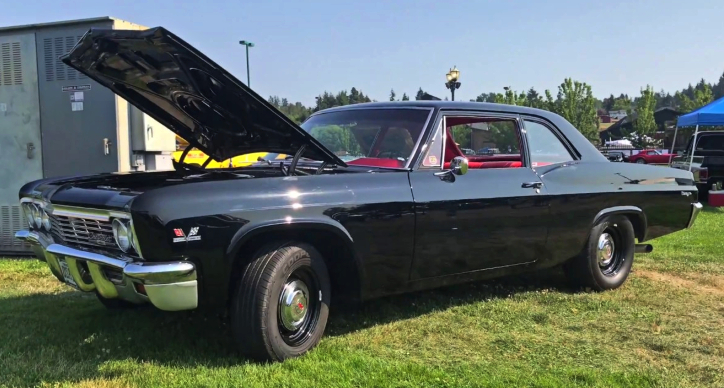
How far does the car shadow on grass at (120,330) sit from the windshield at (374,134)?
1.13 meters

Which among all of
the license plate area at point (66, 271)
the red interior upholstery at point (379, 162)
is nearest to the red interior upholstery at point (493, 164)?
the red interior upholstery at point (379, 162)

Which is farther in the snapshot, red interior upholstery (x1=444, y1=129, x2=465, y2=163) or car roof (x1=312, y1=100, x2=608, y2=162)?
red interior upholstery (x1=444, y1=129, x2=465, y2=163)

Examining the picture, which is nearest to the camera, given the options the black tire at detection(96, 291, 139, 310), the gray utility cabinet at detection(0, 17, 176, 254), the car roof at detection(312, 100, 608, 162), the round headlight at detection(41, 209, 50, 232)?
the round headlight at detection(41, 209, 50, 232)

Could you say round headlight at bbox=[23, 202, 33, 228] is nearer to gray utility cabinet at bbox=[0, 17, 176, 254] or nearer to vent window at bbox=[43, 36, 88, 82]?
gray utility cabinet at bbox=[0, 17, 176, 254]

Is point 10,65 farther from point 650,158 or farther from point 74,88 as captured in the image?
point 650,158

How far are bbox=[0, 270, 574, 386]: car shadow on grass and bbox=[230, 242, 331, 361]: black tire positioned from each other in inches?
8.0

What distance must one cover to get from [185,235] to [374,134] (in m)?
1.82

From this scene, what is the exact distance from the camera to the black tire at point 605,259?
16.8 feet

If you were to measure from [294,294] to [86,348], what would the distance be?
1280mm

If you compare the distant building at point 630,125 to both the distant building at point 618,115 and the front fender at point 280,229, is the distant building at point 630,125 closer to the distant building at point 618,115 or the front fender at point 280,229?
the distant building at point 618,115

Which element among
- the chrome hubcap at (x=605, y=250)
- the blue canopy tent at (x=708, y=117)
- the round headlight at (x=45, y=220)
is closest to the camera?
the round headlight at (x=45, y=220)

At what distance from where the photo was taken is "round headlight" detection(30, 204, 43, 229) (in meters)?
3.80

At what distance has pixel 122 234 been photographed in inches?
121

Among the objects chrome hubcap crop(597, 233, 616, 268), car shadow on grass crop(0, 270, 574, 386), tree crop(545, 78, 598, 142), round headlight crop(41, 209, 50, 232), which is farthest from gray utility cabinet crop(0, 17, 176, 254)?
tree crop(545, 78, 598, 142)
